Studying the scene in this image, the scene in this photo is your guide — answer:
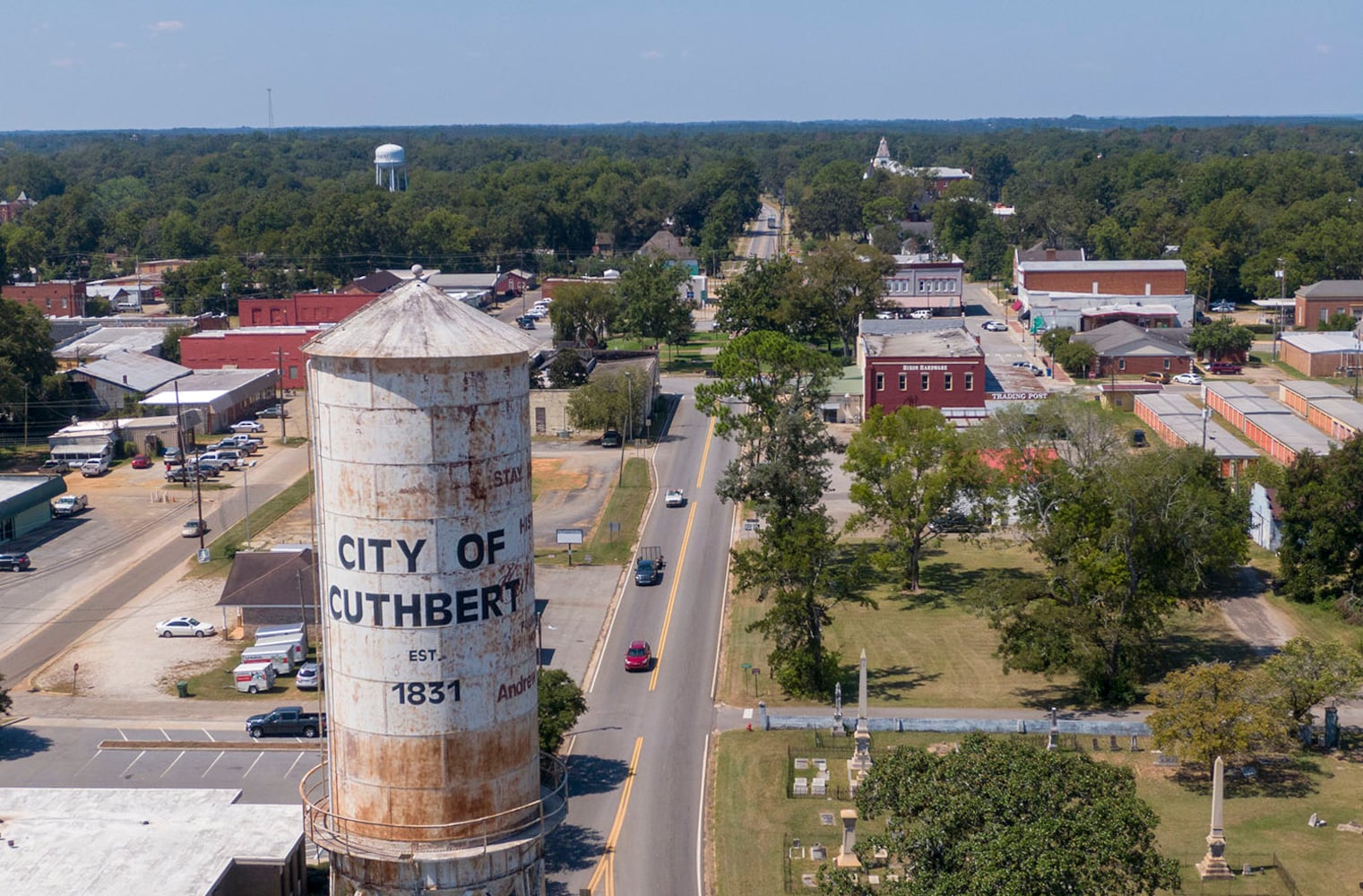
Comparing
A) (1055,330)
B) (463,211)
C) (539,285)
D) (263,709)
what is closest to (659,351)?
(1055,330)

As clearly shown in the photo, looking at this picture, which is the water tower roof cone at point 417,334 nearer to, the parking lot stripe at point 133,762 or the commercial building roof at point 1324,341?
the parking lot stripe at point 133,762

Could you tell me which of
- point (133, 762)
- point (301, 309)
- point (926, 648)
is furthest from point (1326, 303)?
point (133, 762)

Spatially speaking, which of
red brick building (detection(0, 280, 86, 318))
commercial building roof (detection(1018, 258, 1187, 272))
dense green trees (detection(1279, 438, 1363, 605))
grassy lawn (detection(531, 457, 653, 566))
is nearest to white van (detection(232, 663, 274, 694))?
grassy lawn (detection(531, 457, 653, 566))

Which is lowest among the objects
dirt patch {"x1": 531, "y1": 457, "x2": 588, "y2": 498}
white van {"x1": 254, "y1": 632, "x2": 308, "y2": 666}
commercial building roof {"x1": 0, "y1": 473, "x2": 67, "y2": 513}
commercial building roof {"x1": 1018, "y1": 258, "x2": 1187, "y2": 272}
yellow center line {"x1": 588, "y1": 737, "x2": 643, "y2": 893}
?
yellow center line {"x1": 588, "y1": 737, "x2": 643, "y2": 893}

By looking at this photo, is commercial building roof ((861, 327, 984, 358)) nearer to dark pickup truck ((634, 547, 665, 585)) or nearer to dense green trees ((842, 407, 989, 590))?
dense green trees ((842, 407, 989, 590))

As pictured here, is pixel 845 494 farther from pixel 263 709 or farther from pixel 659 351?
pixel 659 351

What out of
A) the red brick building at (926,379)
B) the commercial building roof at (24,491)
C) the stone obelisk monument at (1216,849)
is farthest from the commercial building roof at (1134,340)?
the stone obelisk monument at (1216,849)
